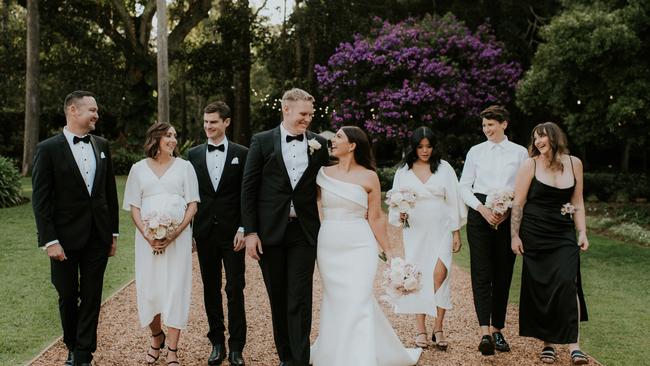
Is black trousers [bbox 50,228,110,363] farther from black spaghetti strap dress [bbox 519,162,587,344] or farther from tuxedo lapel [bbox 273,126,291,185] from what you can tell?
black spaghetti strap dress [bbox 519,162,587,344]

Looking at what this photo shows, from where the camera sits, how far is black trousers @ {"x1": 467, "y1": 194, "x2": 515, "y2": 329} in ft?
20.3

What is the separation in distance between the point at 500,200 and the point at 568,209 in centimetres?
59

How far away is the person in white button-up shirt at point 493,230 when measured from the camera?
6180mm

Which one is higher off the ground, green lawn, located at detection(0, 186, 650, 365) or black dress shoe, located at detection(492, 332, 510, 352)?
black dress shoe, located at detection(492, 332, 510, 352)

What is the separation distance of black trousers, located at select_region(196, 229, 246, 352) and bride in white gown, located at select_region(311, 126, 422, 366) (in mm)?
753

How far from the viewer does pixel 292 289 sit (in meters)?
5.04

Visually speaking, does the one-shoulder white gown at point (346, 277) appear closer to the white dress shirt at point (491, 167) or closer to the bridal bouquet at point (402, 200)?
the bridal bouquet at point (402, 200)

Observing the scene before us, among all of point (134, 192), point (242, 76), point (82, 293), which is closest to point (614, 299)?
point (134, 192)

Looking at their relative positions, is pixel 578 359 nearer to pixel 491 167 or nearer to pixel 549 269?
pixel 549 269

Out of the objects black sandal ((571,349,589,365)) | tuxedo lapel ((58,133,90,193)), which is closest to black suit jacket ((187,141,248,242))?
tuxedo lapel ((58,133,90,193))

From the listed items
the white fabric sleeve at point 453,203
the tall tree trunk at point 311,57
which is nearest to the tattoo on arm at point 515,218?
the white fabric sleeve at point 453,203

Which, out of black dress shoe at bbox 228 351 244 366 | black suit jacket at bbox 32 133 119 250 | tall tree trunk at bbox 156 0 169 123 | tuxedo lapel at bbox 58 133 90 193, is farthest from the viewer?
tall tree trunk at bbox 156 0 169 123

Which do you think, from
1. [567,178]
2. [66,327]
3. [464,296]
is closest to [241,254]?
[66,327]

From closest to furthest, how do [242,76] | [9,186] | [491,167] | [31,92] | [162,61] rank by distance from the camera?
[491,167] < [9,186] < [162,61] < [31,92] < [242,76]
